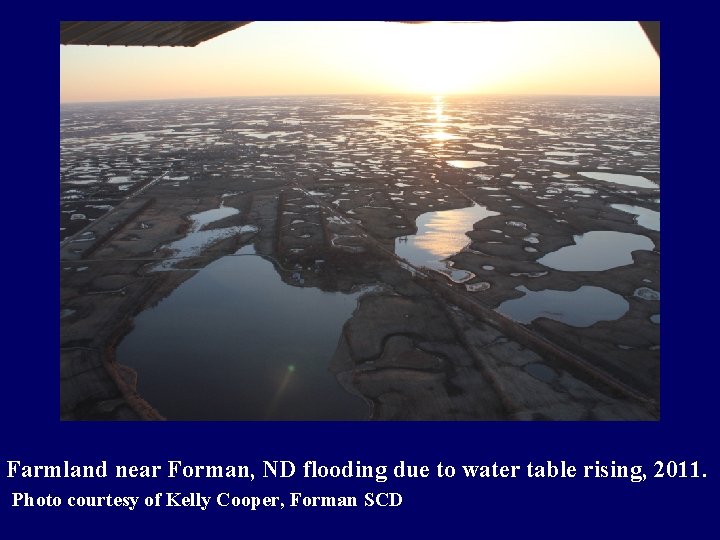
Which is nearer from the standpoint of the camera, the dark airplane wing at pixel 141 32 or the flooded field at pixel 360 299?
the dark airplane wing at pixel 141 32

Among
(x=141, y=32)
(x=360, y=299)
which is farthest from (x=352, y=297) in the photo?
(x=141, y=32)

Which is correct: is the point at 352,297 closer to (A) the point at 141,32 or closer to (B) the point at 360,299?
(B) the point at 360,299

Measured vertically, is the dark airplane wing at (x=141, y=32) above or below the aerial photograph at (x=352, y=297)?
above

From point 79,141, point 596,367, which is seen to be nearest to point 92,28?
point 596,367

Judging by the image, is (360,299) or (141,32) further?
(360,299)

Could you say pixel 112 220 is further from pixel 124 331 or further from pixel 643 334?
pixel 643 334

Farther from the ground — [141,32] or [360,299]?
[141,32]

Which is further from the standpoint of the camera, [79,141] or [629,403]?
[79,141]

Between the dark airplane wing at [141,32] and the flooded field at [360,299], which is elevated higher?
the dark airplane wing at [141,32]
